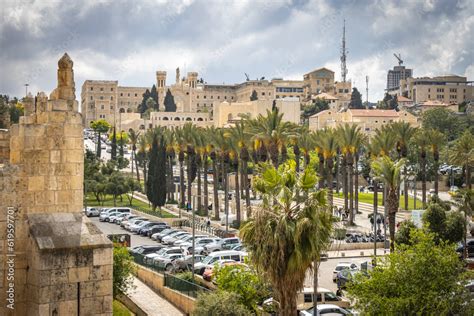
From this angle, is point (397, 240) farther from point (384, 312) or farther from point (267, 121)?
point (384, 312)

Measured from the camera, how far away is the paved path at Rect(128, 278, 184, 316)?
2522cm

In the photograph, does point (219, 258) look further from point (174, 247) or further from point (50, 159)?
point (50, 159)

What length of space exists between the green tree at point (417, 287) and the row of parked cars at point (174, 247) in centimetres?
888

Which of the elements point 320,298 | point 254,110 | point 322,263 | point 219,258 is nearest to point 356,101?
point 254,110

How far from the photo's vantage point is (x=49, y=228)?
999cm

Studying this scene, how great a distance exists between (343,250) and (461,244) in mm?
6919

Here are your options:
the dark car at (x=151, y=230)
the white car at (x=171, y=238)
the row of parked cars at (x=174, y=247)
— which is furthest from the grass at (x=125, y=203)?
the white car at (x=171, y=238)

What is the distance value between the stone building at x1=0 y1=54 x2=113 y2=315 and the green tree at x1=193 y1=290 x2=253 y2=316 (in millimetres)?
9698

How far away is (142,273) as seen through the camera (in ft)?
102

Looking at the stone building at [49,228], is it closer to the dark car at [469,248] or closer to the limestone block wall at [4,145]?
the limestone block wall at [4,145]

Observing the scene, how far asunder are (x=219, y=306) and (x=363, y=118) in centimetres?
11862

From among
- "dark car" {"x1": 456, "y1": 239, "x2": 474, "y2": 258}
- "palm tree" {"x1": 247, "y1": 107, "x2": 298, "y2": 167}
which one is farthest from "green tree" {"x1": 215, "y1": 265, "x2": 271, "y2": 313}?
"palm tree" {"x1": 247, "y1": 107, "x2": 298, "y2": 167}

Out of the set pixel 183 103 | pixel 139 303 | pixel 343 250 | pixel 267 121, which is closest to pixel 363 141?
pixel 267 121

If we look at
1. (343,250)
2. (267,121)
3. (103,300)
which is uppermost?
(267,121)
